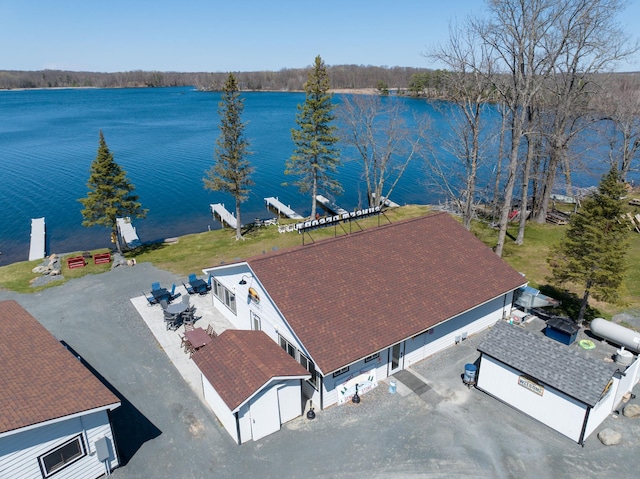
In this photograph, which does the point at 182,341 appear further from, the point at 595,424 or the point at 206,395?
the point at 595,424

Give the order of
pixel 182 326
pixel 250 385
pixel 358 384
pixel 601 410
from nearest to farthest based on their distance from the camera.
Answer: pixel 250 385 < pixel 601 410 < pixel 358 384 < pixel 182 326

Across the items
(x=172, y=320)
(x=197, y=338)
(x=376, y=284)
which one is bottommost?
(x=172, y=320)

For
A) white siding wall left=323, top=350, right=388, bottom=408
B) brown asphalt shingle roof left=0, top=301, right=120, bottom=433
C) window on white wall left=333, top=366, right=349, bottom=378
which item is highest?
brown asphalt shingle roof left=0, top=301, right=120, bottom=433

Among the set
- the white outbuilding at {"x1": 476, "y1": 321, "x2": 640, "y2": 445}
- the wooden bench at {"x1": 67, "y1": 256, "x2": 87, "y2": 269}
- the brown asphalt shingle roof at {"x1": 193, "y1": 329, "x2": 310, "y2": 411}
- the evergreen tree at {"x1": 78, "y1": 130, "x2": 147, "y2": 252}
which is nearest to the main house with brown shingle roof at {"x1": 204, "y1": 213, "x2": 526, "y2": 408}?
the brown asphalt shingle roof at {"x1": 193, "y1": 329, "x2": 310, "y2": 411}

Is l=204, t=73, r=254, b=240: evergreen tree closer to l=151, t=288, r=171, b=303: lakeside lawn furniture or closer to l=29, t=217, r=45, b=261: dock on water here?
l=151, t=288, r=171, b=303: lakeside lawn furniture

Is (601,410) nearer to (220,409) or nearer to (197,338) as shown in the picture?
(220,409)

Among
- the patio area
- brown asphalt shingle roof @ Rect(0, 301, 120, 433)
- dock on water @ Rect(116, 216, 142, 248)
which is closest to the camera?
brown asphalt shingle roof @ Rect(0, 301, 120, 433)

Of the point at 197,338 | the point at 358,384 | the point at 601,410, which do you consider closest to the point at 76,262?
the point at 197,338
